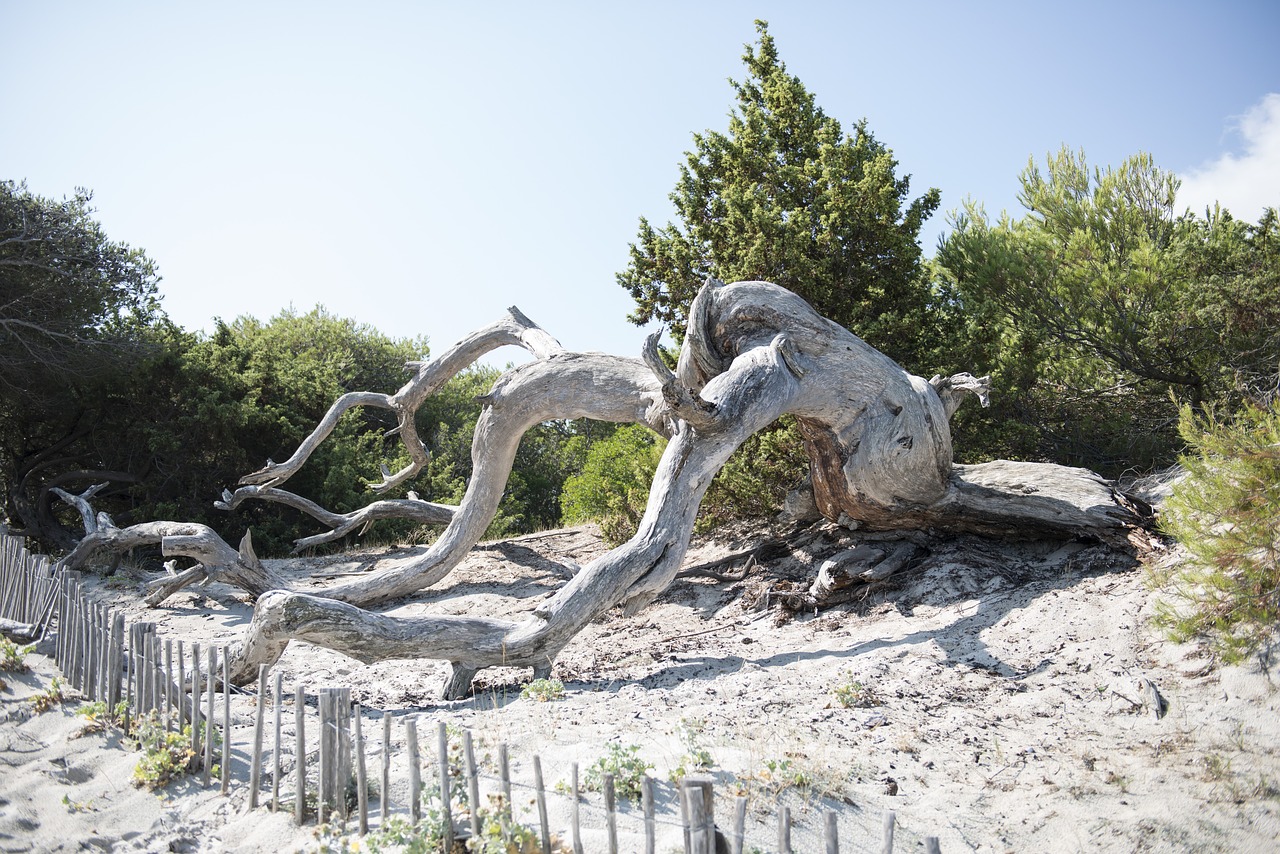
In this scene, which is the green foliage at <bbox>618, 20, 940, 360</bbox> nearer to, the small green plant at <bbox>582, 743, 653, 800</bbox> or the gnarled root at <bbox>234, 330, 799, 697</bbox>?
the gnarled root at <bbox>234, 330, 799, 697</bbox>

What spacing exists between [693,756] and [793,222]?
7.05 metres


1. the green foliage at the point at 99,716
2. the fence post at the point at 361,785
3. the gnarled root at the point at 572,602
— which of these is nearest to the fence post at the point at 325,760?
the fence post at the point at 361,785

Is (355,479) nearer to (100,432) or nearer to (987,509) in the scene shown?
(100,432)

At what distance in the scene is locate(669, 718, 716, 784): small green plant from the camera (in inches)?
159

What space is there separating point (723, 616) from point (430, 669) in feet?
8.69

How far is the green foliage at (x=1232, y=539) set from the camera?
4863mm

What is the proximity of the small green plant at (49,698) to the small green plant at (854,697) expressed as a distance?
199 inches

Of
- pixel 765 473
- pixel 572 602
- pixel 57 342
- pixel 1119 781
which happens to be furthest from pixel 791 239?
pixel 57 342

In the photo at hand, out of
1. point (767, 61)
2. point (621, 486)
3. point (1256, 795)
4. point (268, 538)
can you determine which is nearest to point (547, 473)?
point (268, 538)

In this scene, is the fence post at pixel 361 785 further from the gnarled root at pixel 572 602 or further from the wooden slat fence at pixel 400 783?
the gnarled root at pixel 572 602

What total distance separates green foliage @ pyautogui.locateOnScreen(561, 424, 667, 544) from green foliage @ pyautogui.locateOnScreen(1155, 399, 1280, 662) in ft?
18.4

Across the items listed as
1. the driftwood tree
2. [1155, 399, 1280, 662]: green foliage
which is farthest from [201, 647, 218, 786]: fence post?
[1155, 399, 1280, 662]: green foliage

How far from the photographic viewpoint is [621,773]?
155 inches

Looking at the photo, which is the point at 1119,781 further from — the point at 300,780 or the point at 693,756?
the point at 300,780
